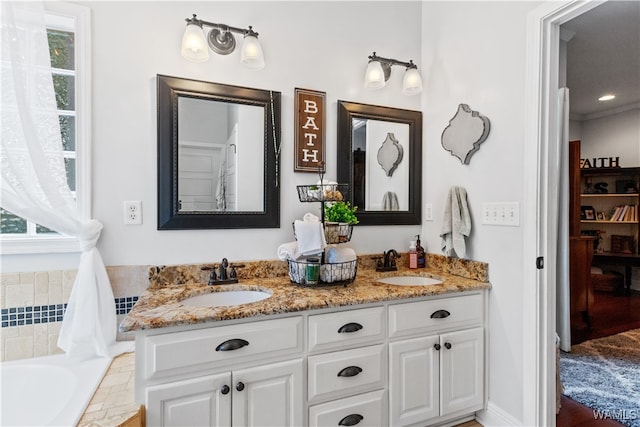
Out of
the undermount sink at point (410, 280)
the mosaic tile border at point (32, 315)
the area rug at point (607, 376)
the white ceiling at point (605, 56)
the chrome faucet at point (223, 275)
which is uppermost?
the white ceiling at point (605, 56)

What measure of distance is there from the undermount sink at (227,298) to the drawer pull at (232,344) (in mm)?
337

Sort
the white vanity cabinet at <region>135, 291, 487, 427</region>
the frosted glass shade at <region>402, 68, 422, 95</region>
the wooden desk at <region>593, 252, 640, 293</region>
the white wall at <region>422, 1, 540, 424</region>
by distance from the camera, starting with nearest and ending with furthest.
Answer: the white vanity cabinet at <region>135, 291, 487, 427</region> < the white wall at <region>422, 1, 540, 424</region> < the frosted glass shade at <region>402, 68, 422, 95</region> < the wooden desk at <region>593, 252, 640, 293</region>

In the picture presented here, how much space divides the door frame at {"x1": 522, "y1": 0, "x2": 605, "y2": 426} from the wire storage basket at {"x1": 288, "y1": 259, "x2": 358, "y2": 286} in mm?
884

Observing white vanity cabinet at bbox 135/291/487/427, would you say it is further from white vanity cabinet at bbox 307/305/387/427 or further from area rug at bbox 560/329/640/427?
area rug at bbox 560/329/640/427

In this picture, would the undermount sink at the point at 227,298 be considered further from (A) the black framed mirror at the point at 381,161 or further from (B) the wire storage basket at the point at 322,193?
(A) the black framed mirror at the point at 381,161

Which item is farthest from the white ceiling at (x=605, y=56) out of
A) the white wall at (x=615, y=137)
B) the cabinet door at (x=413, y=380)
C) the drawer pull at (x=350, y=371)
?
the drawer pull at (x=350, y=371)

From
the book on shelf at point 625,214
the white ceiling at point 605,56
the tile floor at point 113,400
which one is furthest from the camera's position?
the book on shelf at point 625,214

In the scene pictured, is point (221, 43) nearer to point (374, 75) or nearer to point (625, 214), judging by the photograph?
point (374, 75)

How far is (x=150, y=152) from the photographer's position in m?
1.71

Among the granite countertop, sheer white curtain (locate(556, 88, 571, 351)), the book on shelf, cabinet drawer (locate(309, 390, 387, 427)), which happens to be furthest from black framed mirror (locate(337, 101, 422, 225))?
the book on shelf

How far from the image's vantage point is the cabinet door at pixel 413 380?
1.58 metres

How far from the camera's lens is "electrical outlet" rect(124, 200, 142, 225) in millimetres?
1676

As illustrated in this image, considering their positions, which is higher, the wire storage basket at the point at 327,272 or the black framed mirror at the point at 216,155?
the black framed mirror at the point at 216,155

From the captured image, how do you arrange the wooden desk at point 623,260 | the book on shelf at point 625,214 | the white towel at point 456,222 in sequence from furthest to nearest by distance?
1. the book on shelf at point 625,214
2. the wooden desk at point 623,260
3. the white towel at point 456,222
